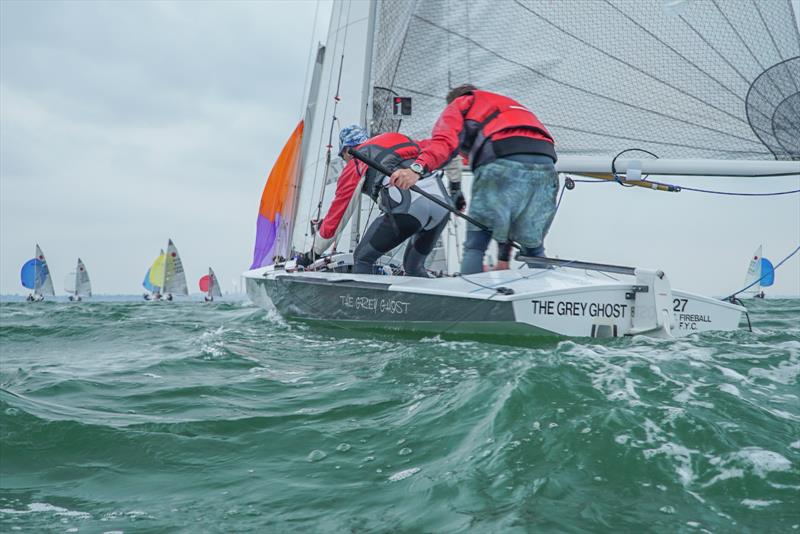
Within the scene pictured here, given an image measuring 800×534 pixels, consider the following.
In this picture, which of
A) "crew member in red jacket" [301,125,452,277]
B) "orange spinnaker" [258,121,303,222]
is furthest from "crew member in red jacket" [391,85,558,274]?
"orange spinnaker" [258,121,303,222]

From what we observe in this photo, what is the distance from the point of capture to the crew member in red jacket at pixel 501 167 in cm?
412

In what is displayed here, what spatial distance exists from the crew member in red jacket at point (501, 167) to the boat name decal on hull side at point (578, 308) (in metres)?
0.79

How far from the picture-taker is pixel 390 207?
4.73 meters

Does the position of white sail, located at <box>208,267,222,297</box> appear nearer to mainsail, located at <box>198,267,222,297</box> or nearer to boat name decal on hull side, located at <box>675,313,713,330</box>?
mainsail, located at <box>198,267,222,297</box>

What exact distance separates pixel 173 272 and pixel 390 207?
3382 cm

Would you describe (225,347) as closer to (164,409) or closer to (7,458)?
(164,409)

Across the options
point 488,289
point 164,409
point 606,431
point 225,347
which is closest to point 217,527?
point 606,431

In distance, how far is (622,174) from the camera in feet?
17.4

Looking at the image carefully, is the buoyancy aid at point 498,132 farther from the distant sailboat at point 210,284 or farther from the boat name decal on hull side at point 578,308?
the distant sailboat at point 210,284

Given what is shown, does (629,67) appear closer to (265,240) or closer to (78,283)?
(265,240)

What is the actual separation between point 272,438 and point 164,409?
732mm

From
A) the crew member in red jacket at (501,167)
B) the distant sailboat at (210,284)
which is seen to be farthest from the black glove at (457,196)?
the distant sailboat at (210,284)

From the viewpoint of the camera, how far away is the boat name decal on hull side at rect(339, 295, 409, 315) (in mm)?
4199

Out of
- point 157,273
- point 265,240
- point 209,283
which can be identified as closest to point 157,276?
point 157,273
